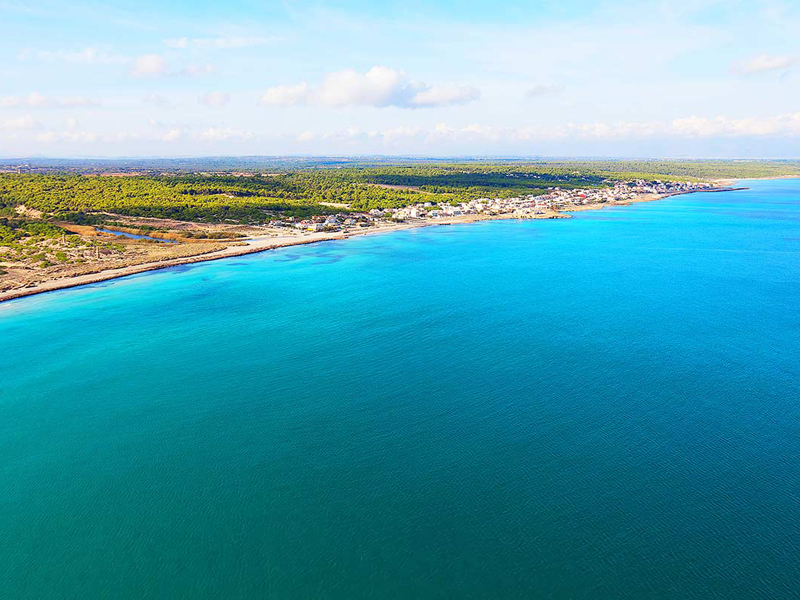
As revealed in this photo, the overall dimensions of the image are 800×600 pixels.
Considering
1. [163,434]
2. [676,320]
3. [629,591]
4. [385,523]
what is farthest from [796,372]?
[163,434]

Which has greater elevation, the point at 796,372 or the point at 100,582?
the point at 796,372

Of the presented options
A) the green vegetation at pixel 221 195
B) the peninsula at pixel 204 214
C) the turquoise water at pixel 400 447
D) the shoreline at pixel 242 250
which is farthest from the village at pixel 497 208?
the turquoise water at pixel 400 447

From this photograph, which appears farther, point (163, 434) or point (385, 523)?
point (163, 434)

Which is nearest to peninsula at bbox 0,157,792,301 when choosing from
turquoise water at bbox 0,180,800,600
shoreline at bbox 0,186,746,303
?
shoreline at bbox 0,186,746,303

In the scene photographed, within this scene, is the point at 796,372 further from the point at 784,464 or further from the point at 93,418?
the point at 93,418

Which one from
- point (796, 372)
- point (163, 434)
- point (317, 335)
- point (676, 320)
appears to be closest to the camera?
point (163, 434)

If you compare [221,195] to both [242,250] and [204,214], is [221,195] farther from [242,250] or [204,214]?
[242,250]

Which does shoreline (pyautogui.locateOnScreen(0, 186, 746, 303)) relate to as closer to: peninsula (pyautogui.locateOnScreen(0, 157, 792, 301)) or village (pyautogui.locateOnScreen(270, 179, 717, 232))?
peninsula (pyautogui.locateOnScreen(0, 157, 792, 301))
